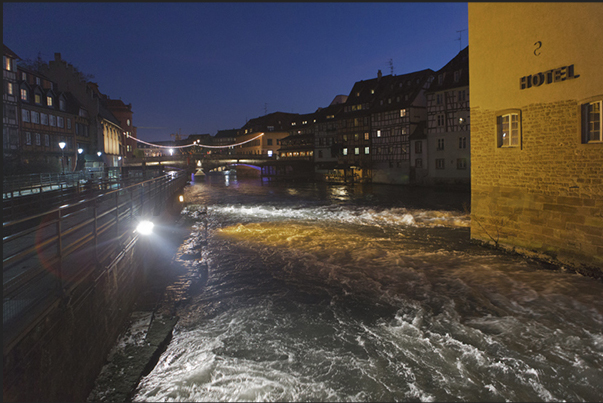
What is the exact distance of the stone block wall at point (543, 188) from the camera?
31.7ft

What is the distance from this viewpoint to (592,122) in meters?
9.56

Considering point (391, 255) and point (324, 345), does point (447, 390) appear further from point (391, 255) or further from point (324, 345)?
point (391, 255)

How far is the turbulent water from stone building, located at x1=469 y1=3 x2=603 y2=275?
0.96 meters

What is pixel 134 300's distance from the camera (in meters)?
8.16

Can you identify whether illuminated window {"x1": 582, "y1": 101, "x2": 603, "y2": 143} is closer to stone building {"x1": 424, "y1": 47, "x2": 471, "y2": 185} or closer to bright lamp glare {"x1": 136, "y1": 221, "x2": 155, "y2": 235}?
bright lamp glare {"x1": 136, "y1": 221, "x2": 155, "y2": 235}

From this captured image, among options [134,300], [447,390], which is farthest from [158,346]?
[447,390]

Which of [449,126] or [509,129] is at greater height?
[449,126]

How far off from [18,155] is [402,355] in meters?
30.0

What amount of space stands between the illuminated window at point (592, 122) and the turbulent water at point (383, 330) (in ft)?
11.5

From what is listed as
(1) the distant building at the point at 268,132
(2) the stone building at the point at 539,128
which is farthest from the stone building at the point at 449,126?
(1) the distant building at the point at 268,132

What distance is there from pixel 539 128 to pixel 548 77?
1.35 metres

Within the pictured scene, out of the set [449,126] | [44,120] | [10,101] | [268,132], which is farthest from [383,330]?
[268,132]

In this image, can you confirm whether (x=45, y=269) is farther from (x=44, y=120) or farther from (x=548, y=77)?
(x=44, y=120)

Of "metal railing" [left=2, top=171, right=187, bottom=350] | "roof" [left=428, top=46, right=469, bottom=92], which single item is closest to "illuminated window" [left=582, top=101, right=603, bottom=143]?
"metal railing" [left=2, top=171, right=187, bottom=350]
